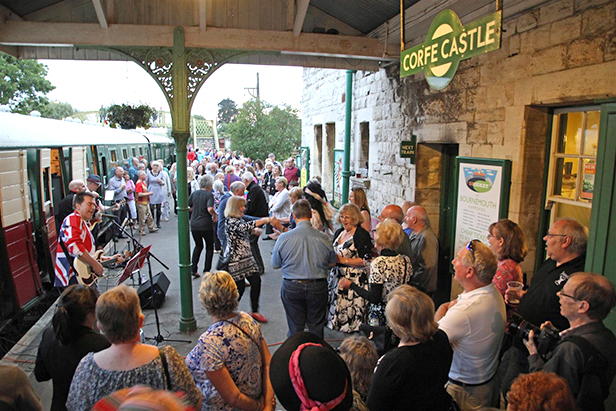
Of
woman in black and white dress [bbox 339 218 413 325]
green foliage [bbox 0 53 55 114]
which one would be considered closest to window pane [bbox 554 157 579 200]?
woman in black and white dress [bbox 339 218 413 325]

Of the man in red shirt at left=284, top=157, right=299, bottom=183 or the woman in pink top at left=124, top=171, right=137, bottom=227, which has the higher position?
the man in red shirt at left=284, top=157, right=299, bottom=183

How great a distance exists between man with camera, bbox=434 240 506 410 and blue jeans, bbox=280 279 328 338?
175 centimetres

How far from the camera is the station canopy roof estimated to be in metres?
5.34

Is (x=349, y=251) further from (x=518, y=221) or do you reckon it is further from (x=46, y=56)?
(x=46, y=56)

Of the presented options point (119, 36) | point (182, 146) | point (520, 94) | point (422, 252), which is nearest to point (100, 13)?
point (119, 36)

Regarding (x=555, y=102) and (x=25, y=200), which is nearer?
(x=555, y=102)

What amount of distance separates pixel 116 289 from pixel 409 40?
5676mm

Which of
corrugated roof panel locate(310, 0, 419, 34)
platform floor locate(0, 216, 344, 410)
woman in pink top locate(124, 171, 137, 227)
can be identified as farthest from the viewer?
woman in pink top locate(124, 171, 137, 227)

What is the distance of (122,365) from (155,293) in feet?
14.3

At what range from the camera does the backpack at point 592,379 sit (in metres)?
2.25

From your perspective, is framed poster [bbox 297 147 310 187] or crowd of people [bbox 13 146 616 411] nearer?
crowd of people [bbox 13 146 616 411]

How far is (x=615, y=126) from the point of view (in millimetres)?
3260

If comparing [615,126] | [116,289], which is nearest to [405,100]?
[615,126]

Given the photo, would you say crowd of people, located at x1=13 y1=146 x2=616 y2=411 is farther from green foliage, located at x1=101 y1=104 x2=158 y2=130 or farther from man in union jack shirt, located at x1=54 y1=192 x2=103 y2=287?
green foliage, located at x1=101 y1=104 x2=158 y2=130
